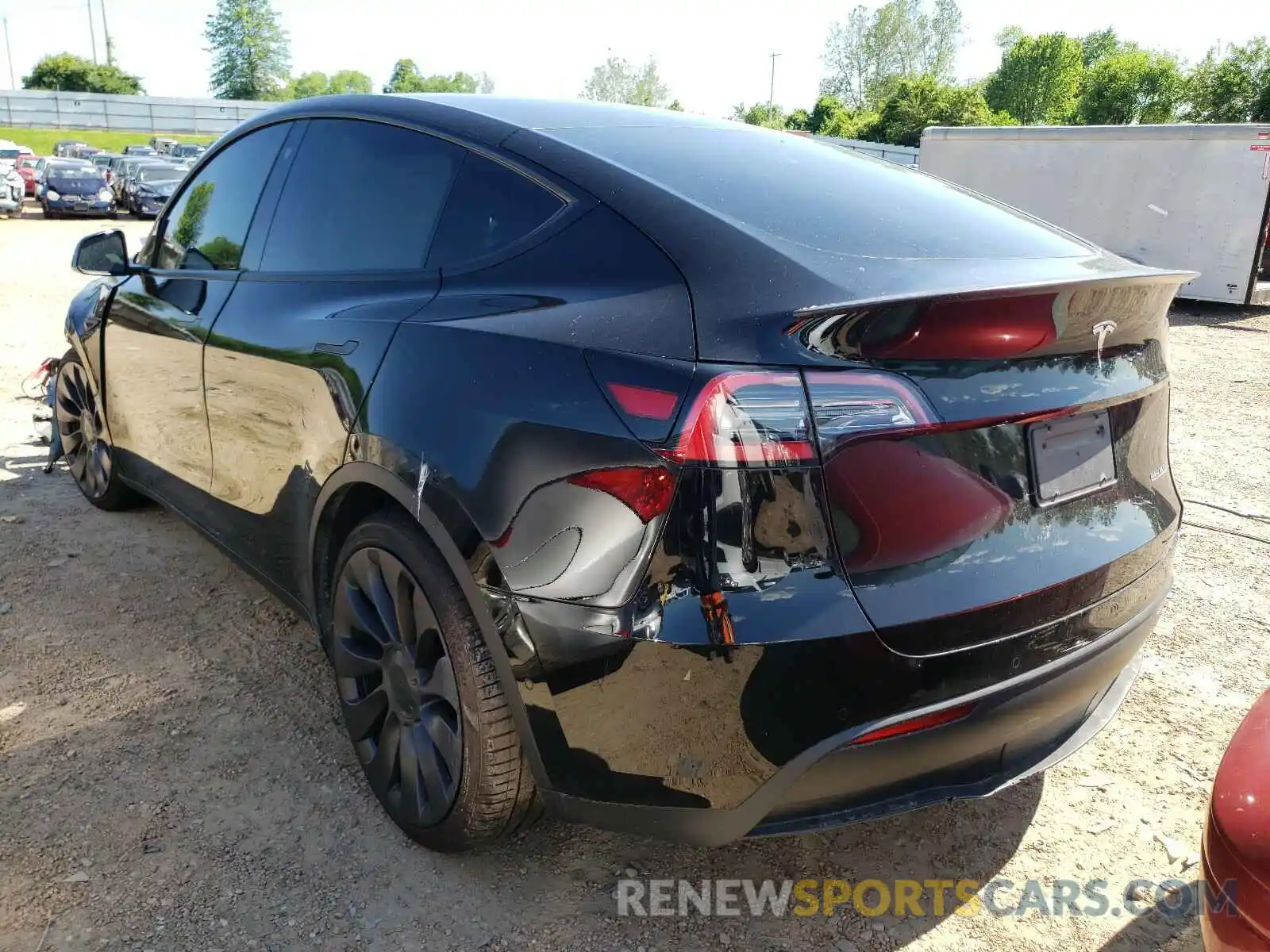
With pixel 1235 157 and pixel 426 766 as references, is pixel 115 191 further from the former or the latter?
pixel 426 766

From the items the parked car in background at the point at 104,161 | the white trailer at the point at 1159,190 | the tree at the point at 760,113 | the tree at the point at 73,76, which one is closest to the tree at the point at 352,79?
the tree at the point at 73,76

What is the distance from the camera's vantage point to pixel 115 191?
25969 millimetres

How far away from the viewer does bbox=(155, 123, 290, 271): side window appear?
317 cm

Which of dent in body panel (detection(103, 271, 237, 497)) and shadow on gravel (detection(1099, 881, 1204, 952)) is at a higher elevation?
dent in body panel (detection(103, 271, 237, 497))

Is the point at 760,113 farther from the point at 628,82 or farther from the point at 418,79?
the point at 418,79

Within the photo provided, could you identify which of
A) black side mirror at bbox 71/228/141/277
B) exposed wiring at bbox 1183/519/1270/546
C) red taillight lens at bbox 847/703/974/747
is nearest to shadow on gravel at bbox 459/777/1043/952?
red taillight lens at bbox 847/703/974/747

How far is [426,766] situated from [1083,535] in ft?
4.93

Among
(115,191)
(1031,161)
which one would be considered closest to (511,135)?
(1031,161)

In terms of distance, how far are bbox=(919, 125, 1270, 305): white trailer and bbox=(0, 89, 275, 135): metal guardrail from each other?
56.3 m

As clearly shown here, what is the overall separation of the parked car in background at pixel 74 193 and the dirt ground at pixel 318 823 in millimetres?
24024

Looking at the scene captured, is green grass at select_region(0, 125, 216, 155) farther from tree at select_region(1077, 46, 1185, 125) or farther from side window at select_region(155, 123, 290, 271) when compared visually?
side window at select_region(155, 123, 290, 271)

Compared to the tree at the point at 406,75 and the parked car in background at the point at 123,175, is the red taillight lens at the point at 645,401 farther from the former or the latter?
the tree at the point at 406,75

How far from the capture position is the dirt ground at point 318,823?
2.12 meters

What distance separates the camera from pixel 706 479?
165 centimetres
